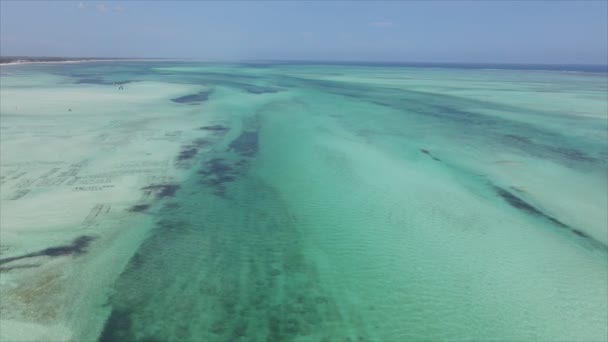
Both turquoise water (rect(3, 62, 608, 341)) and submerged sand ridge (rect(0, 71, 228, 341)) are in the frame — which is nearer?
turquoise water (rect(3, 62, 608, 341))

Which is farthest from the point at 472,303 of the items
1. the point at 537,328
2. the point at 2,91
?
the point at 2,91

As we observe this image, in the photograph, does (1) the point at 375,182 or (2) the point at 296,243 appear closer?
(2) the point at 296,243

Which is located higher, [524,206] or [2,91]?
[2,91]

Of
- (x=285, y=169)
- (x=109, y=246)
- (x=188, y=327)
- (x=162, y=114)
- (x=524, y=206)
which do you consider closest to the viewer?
(x=188, y=327)

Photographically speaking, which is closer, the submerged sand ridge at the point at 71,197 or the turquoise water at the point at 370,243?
the turquoise water at the point at 370,243

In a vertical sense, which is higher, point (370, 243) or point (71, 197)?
point (71, 197)

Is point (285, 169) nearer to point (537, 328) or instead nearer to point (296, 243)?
point (296, 243)

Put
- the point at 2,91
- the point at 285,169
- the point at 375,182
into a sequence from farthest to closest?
1. the point at 2,91
2. the point at 285,169
3. the point at 375,182

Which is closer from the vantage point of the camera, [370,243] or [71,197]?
[370,243]
